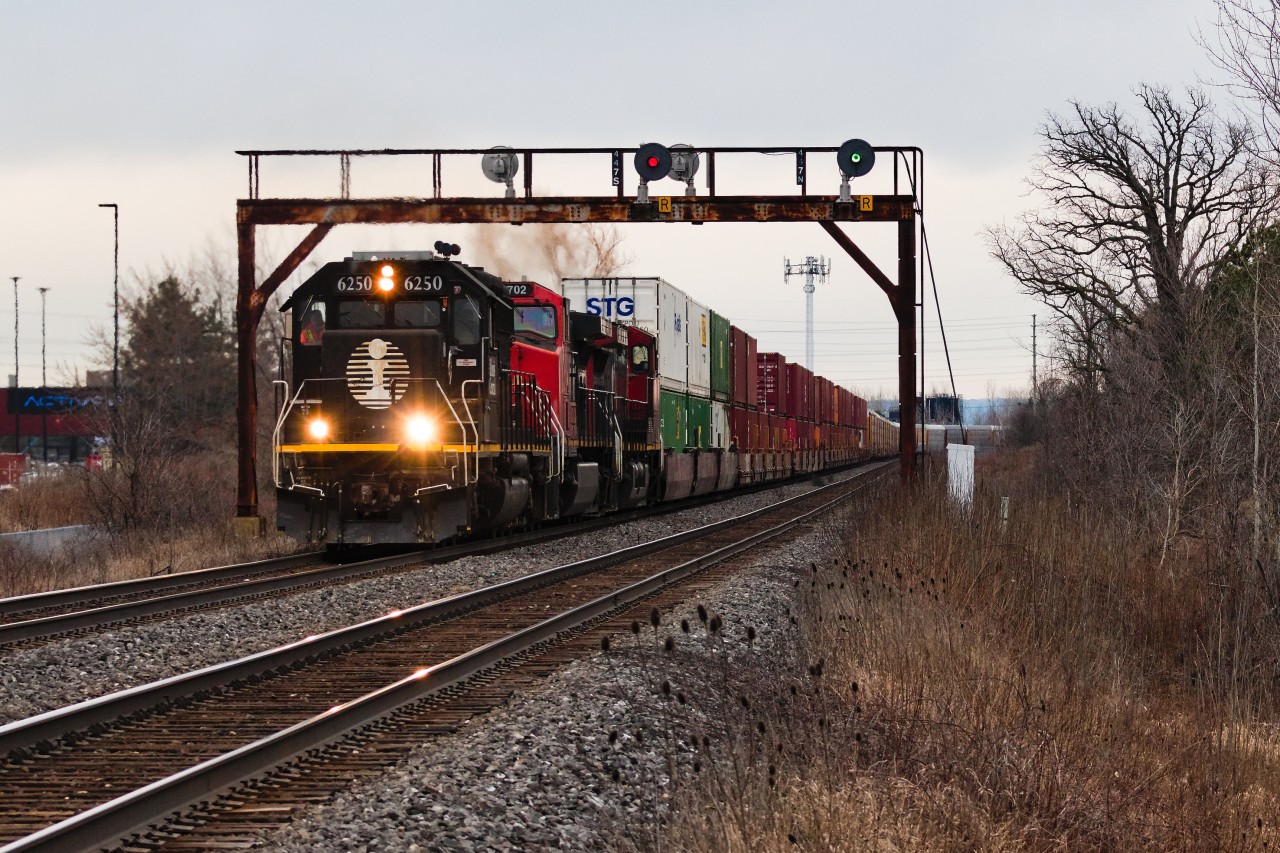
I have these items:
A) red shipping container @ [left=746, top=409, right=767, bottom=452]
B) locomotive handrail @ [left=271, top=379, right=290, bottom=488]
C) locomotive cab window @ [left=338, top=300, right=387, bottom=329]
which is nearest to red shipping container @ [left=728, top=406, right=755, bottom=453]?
red shipping container @ [left=746, top=409, right=767, bottom=452]

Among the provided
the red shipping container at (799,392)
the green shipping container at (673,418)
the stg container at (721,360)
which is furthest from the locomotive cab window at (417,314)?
the red shipping container at (799,392)

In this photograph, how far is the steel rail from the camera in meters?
6.80

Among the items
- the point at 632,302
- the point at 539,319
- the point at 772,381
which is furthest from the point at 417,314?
the point at 772,381

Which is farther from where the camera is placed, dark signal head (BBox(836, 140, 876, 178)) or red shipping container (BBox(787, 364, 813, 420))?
red shipping container (BBox(787, 364, 813, 420))

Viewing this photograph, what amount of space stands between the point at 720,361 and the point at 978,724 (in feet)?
83.9

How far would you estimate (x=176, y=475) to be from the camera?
25.3 meters

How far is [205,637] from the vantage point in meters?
10.4

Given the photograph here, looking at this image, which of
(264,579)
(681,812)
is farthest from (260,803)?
(264,579)

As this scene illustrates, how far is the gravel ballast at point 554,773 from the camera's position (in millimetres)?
5234

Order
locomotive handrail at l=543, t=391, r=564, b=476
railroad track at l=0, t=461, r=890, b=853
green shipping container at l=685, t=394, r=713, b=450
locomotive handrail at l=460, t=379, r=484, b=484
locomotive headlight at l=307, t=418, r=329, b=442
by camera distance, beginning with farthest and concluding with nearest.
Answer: green shipping container at l=685, t=394, r=713, b=450
locomotive handrail at l=543, t=391, r=564, b=476
locomotive headlight at l=307, t=418, r=329, b=442
locomotive handrail at l=460, t=379, r=484, b=484
railroad track at l=0, t=461, r=890, b=853

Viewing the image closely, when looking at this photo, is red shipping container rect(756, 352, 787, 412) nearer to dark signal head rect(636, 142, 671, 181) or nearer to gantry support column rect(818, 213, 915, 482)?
gantry support column rect(818, 213, 915, 482)

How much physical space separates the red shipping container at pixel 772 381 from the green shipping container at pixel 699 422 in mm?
7723

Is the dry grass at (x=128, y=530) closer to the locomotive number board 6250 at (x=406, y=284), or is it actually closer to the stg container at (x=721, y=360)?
the locomotive number board 6250 at (x=406, y=284)

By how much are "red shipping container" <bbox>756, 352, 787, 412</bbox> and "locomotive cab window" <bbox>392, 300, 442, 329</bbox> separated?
72.6ft
